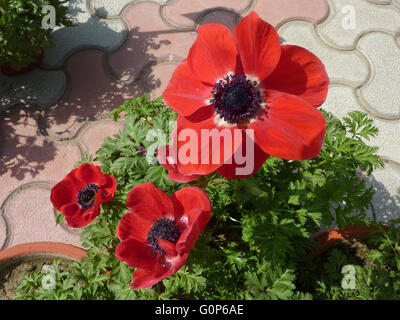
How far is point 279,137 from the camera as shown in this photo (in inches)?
27.4

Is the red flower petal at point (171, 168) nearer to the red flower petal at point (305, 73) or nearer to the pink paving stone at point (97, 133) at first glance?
the red flower petal at point (305, 73)

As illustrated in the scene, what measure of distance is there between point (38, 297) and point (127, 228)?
48 cm

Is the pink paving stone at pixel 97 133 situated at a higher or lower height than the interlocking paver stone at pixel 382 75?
lower

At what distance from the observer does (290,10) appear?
93.7 inches

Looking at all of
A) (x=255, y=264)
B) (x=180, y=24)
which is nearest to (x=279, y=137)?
(x=255, y=264)

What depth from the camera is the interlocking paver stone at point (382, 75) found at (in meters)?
2.06

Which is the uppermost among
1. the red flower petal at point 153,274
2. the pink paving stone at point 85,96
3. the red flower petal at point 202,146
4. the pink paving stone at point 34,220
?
the red flower petal at point 202,146

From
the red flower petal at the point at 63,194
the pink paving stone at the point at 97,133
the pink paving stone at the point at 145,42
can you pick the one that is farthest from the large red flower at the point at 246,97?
the pink paving stone at the point at 145,42

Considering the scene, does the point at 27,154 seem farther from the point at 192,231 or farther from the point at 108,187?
the point at 192,231

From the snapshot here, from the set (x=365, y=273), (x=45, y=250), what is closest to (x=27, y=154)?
(x=45, y=250)

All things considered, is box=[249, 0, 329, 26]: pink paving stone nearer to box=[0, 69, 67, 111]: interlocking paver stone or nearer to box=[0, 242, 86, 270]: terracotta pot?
box=[0, 69, 67, 111]: interlocking paver stone

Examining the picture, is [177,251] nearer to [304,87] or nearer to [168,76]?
[304,87]

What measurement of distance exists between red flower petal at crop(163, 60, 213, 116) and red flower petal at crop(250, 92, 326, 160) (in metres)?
0.15

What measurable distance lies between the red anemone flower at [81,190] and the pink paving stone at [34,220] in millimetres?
727
